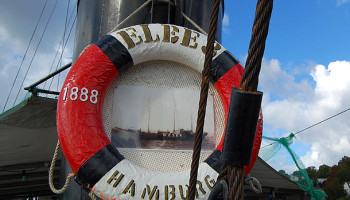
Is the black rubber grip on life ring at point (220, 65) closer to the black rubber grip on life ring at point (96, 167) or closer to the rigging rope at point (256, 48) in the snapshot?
the black rubber grip on life ring at point (96, 167)

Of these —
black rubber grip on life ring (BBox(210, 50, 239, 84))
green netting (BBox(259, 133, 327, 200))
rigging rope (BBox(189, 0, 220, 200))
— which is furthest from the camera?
green netting (BBox(259, 133, 327, 200))

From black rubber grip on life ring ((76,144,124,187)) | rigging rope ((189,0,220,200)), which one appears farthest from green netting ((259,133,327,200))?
rigging rope ((189,0,220,200))

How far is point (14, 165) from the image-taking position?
4.33 m

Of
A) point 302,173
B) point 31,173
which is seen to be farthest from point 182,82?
point 31,173

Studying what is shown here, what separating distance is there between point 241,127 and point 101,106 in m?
1.23

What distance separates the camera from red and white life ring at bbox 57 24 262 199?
1.64 meters

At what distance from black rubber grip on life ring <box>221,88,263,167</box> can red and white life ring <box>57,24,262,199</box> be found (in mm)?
947

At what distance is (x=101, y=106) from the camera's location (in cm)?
185

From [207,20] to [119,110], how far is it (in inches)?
44.2

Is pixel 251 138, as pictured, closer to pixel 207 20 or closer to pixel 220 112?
pixel 220 112

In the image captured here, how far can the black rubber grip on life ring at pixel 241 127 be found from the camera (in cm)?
75

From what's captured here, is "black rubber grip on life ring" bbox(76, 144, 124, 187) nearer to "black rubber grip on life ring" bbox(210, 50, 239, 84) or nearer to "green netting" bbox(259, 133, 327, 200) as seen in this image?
"black rubber grip on life ring" bbox(210, 50, 239, 84)

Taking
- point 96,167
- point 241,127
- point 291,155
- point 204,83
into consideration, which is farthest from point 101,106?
point 291,155

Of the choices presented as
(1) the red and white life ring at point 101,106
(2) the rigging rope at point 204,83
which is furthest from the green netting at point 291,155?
(2) the rigging rope at point 204,83
